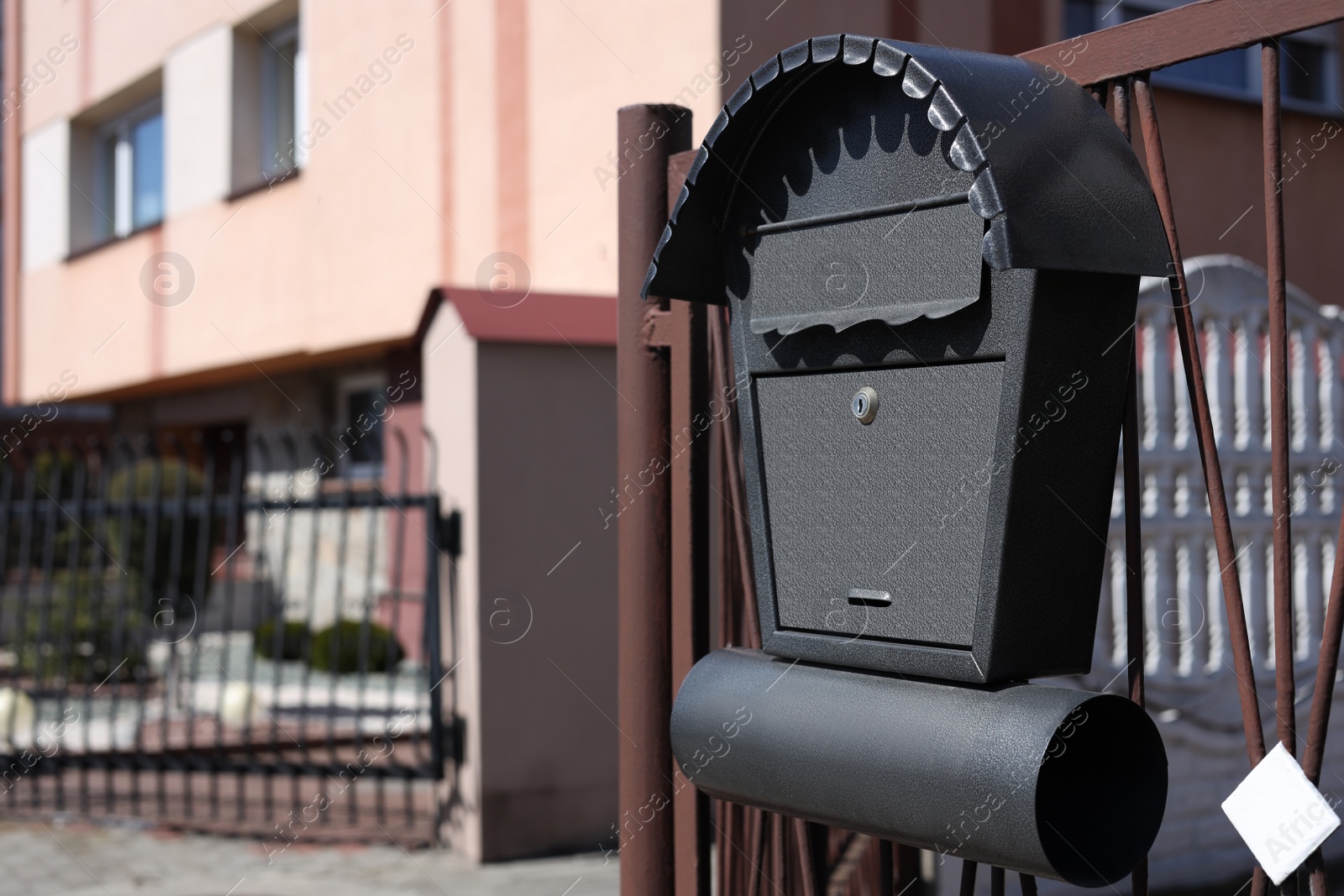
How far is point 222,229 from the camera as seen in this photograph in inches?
493

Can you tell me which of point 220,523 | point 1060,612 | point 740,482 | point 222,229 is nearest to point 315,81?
point 222,229

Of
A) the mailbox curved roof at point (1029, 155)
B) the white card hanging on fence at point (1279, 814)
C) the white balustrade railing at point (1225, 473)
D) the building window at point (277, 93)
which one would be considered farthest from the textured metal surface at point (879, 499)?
the building window at point (277, 93)

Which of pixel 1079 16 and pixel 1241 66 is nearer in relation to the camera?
pixel 1079 16

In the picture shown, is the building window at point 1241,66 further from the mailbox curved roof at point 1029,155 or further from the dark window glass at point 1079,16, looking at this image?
the mailbox curved roof at point 1029,155

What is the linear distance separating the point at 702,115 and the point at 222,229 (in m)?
6.64

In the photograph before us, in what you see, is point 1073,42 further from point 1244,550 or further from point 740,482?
point 1244,550

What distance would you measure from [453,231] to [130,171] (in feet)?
23.6

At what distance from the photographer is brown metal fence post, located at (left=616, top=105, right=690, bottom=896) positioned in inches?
94.4

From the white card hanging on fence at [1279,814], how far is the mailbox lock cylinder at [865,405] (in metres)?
0.61

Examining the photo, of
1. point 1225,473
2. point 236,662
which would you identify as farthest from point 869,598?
point 236,662

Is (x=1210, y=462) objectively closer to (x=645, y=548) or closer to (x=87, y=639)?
(x=645, y=548)

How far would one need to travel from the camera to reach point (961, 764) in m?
1.62

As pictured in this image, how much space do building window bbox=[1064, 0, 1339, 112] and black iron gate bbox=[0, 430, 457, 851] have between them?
575 centimetres

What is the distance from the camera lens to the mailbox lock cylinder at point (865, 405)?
5.81ft
